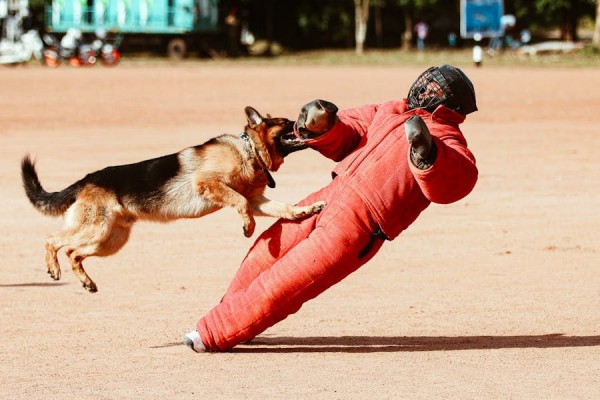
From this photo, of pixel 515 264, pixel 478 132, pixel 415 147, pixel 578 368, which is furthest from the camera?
pixel 478 132

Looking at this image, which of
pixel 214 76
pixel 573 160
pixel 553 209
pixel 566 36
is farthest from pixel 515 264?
pixel 566 36

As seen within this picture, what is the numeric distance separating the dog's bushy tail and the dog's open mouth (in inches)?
60.0

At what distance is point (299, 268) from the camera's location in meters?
6.52

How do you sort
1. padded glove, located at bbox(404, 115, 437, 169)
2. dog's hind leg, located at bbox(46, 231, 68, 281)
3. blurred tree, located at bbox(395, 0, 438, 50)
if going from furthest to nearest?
1. blurred tree, located at bbox(395, 0, 438, 50)
2. dog's hind leg, located at bbox(46, 231, 68, 281)
3. padded glove, located at bbox(404, 115, 437, 169)

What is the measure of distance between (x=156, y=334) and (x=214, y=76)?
27090 millimetres

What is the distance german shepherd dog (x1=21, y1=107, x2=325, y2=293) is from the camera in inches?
286

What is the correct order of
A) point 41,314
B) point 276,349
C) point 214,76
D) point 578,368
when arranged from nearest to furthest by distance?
point 578,368, point 276,349, point 41,314, point 214,76

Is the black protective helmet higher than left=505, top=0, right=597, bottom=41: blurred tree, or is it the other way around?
left=505, top=0, right=597, bottom=41: blurred tree

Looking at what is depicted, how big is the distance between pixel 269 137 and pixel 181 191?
665 millimetres

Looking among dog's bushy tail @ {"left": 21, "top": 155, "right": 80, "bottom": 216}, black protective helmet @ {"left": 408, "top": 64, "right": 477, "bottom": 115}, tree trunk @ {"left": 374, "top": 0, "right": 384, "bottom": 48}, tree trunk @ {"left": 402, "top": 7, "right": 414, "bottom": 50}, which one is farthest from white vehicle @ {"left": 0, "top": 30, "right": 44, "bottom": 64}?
black protective helmet @ {"left": 408, "top": 64, "right": 477, "bottom": 115}

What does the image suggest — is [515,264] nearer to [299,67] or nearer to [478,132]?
[478,132]

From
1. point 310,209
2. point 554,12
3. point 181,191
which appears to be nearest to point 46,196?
point 181,191

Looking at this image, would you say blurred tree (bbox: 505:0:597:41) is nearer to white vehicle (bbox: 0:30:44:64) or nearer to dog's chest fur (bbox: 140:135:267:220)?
white vehicle (bbox: 0:30:44:64)

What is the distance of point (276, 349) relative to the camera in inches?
278
